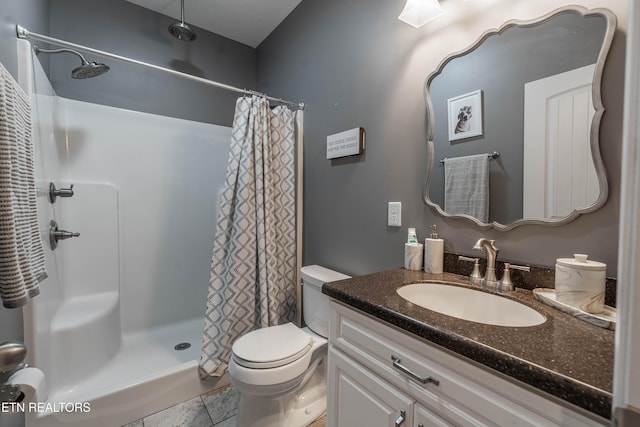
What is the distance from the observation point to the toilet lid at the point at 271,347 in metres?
1.20

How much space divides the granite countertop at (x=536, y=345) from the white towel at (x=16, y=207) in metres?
0.94

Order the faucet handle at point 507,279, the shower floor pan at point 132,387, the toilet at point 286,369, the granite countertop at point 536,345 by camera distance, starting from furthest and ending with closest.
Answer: the shower floor pan at point 132,387 < the toilet at point 286,369 < the faucet handle at point 507,279 < the granite countertop at point 536,345

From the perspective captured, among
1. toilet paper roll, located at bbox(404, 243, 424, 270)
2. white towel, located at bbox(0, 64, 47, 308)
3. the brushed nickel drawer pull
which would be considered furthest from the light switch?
white towel, located at bbox(0, 64, 47, 308)

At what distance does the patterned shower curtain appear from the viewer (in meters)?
1.67

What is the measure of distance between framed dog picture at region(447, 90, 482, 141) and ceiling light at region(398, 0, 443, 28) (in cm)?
36

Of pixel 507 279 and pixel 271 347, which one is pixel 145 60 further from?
pixel 507 279

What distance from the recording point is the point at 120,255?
6.61 feet

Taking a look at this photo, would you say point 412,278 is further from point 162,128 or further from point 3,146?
point 162,128

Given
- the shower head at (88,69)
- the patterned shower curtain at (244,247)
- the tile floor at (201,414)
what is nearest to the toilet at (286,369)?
the tile floor at (201,414)

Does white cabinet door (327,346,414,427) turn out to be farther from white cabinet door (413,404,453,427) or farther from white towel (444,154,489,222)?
white towel (444,154,489,222)

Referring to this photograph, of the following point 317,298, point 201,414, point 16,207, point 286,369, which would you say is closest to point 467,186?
point 317,298

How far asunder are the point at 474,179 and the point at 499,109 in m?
0.27

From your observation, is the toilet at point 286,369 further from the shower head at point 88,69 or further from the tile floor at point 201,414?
the shower head at point 88,69

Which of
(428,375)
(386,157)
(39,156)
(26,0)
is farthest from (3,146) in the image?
(386,157)
